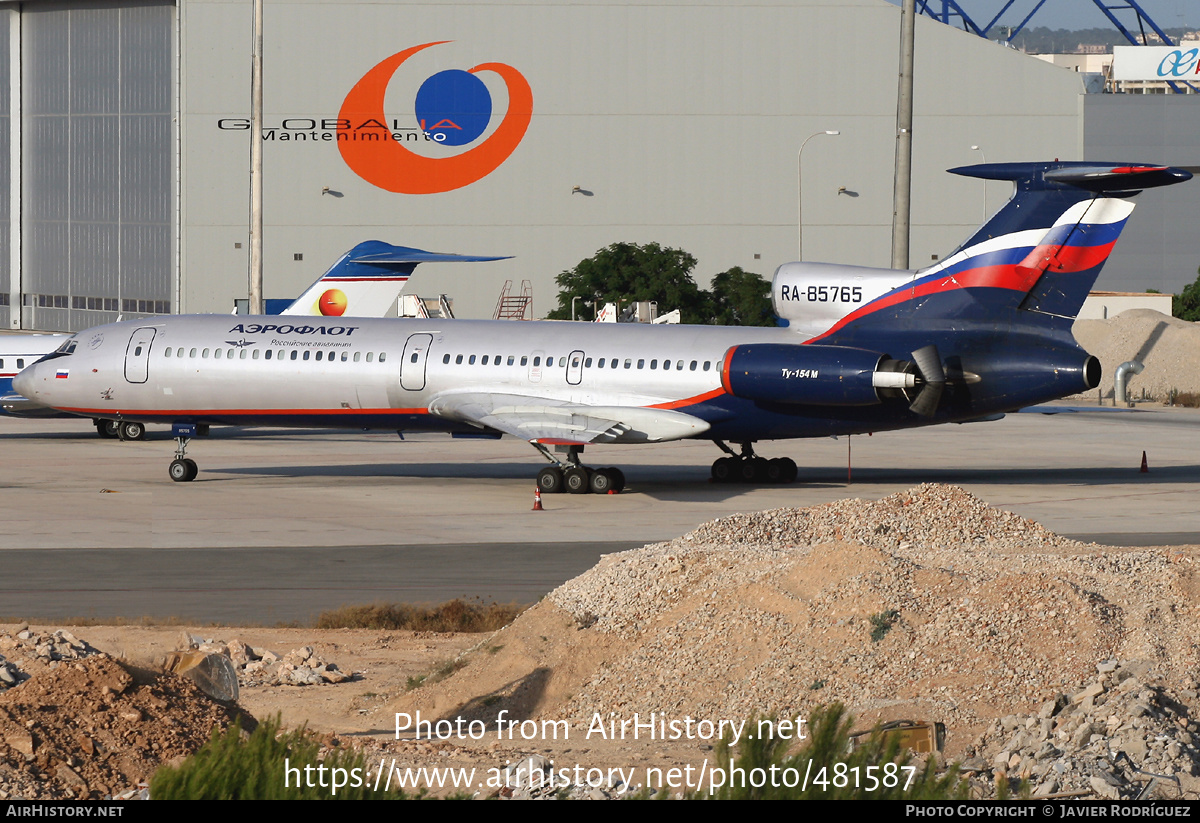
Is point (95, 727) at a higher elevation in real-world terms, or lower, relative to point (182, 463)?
higher

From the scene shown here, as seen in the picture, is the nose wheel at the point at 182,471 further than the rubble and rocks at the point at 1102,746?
Yes

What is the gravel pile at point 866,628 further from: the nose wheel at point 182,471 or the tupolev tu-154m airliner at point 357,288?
the tupolev tu-154m airliner at point 357,288

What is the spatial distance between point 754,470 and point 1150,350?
112ft

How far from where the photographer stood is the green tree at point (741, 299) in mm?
75625

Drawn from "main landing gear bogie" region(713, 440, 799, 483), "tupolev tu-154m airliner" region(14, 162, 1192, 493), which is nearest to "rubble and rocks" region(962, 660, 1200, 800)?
"tupolev tu-154m airliner" region(14, 162, 1192, 493)

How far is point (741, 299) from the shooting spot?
250 feet

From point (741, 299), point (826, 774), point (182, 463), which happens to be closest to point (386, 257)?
point (182, 463)

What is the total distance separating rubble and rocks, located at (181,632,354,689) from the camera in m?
14.0

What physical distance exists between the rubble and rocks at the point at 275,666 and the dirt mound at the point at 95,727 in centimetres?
359

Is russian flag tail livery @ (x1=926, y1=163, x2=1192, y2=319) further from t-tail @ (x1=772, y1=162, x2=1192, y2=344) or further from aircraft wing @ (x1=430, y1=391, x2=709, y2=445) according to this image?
aircraft wing @ (x1=430, y1=391, x2=709, y2=445)

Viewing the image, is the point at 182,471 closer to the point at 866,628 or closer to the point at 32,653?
the point at 32,653

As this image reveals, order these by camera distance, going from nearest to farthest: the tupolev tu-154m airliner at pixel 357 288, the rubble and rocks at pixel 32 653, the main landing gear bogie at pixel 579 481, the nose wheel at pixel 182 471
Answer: the rubble and rocks at pixel 32 653, the main landing gear bogie at pixel 579 481, the nose wheel at pixel 182 471, the tupolev tu-154m airliner at pixel 357 288

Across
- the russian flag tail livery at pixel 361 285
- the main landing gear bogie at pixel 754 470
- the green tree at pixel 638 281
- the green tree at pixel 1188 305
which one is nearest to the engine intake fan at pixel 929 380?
the main landing gear bogie at pixel 754 470
